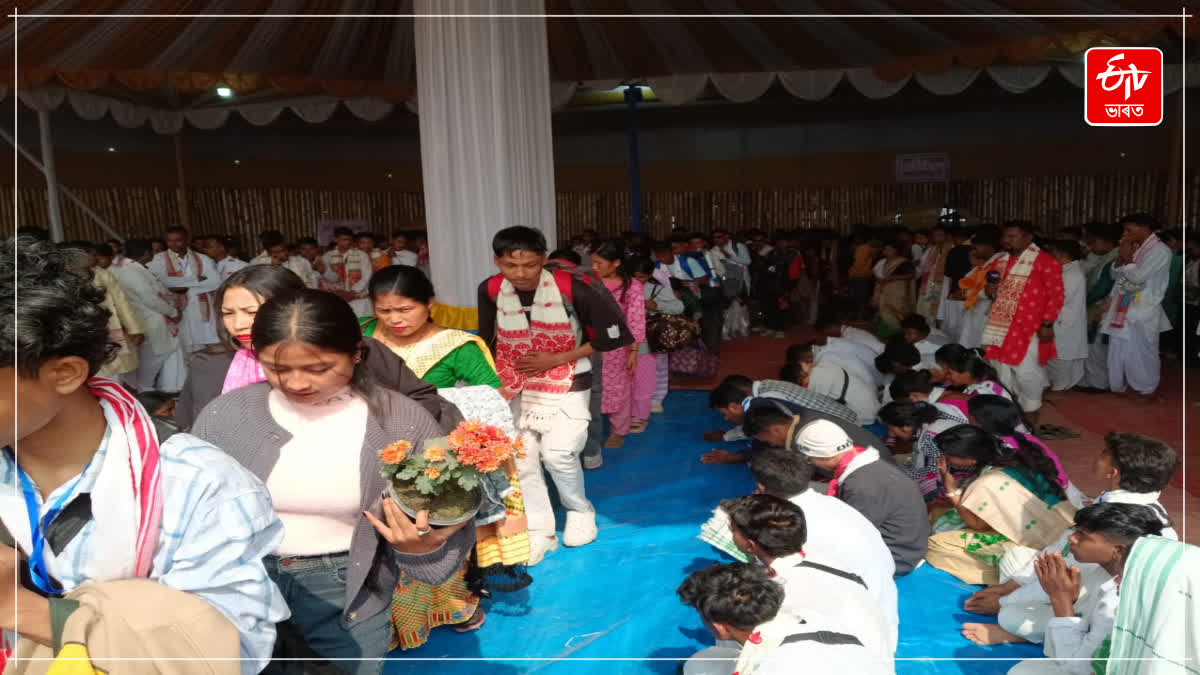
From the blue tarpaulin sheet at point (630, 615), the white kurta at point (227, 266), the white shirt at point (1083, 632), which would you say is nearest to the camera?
the white shirt at point (1083, 632)

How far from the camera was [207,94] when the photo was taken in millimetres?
10281

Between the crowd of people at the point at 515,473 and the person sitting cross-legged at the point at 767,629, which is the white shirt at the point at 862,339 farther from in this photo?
the person sitting cross-legged at the point at 767,629

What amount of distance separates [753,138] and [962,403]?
978cm

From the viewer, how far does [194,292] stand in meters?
7.57

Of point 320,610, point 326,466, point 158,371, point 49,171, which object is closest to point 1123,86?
point 326,466

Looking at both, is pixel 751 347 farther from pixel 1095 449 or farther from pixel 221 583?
pixel 221 583

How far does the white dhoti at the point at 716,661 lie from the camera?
267cm

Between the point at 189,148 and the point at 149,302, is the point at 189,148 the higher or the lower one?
the higher one

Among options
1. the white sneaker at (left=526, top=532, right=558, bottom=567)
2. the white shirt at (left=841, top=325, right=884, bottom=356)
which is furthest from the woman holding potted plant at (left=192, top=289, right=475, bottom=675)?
the white shirt at (left=841, top=325, right=884, bottom=356)

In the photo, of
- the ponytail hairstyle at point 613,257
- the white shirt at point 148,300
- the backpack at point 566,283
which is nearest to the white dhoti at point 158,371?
the white shirt at point 148,300


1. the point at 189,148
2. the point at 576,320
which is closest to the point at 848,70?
the point at 576,320

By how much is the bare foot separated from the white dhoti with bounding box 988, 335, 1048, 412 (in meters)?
2.64

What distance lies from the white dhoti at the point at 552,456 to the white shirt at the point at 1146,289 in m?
4.38

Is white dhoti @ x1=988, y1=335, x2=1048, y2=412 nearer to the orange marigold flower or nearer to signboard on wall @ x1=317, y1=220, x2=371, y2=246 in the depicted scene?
the orange marigold flower
